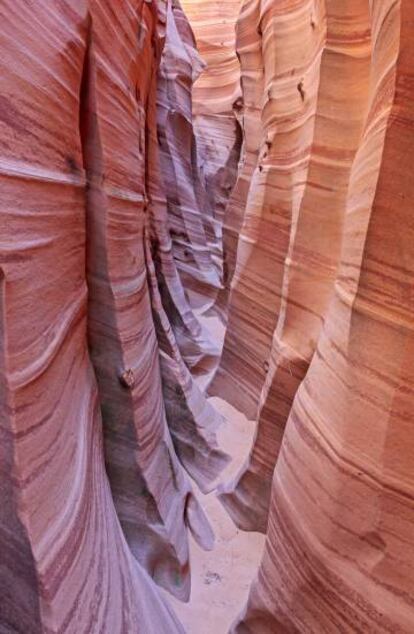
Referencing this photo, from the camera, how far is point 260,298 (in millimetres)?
3225

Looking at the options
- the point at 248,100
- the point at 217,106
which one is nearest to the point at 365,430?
the point at 248,100

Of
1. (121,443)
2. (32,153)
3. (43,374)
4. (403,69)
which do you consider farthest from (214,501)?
(403,69)

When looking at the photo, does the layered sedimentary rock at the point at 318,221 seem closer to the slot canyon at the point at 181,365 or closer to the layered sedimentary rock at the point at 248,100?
the slot canyon at the point at 181,365

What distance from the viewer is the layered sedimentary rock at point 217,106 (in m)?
7.10

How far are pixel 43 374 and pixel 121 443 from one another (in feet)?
2.62

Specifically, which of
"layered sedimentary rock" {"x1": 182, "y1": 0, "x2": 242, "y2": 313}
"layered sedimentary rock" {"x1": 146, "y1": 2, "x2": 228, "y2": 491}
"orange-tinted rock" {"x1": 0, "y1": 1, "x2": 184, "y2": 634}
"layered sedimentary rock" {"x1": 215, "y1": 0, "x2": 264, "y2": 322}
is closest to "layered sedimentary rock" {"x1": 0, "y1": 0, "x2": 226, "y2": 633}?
"orange-tinted rock" {"x1": 0, "y1": 1, "x2": 184, "y2": 634}

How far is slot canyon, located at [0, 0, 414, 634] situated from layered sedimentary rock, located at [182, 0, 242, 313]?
394 cm

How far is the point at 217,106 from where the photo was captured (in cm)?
729

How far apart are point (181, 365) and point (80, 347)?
4.35 ft

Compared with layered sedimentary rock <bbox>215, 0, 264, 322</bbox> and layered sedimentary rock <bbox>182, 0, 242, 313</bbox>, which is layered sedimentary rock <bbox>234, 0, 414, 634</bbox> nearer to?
layered sedimentary rock <bbox>215, 0, 264, 322</bbox>

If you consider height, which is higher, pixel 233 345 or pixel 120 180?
pixel 120 180

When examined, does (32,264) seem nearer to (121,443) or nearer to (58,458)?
(58,458)

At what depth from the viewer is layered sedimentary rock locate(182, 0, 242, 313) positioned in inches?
280

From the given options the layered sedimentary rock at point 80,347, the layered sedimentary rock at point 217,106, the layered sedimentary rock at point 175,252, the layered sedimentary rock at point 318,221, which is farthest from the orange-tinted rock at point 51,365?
the layered sedimentary rock at point 217,106
